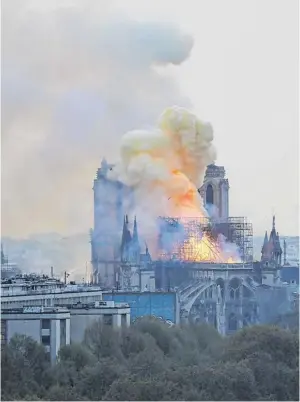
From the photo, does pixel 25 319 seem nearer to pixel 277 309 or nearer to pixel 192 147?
pixel 277 309

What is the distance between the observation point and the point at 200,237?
221 feet

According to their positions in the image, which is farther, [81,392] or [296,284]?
[296,284]

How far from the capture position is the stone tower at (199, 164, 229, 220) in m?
71.1

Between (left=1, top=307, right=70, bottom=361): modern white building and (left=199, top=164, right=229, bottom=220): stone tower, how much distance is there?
101 ft

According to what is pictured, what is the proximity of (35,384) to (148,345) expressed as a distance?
5304 millimetres

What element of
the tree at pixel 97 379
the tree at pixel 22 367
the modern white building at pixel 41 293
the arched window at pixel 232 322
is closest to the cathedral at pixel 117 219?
the arched window at pixel 232 322

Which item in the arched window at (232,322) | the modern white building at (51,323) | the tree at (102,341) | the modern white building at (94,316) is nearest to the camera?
the tree at (102,341)

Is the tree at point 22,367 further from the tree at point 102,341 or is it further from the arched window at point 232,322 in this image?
the arched window at point 232,322

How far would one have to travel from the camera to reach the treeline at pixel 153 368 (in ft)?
106

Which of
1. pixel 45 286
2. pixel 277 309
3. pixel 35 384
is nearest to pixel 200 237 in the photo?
pixel 277 309

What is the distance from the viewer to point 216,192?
7162 cm

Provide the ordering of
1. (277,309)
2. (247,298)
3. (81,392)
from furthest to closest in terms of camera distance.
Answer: (247,298) < (277,309) < (81,392)

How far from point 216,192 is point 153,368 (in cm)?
3686

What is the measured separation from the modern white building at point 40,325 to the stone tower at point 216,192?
1216 inches
